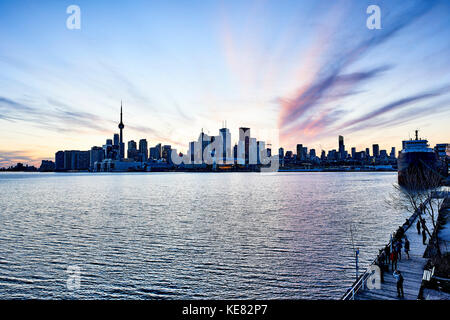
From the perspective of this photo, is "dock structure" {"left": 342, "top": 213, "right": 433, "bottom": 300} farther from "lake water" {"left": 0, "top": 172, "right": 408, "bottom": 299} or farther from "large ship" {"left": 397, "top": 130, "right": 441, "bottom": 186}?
"large ship" {"left": 397, "top": 130, "right": 441, "bottom": 186}

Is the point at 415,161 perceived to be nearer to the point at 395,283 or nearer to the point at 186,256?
the point at 395,283

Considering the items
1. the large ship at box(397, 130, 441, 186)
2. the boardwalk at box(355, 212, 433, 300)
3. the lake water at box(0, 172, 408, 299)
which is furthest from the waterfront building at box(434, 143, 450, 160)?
the boardwalk at box(355, 212, 433, 300)

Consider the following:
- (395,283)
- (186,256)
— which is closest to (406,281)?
(395,283)

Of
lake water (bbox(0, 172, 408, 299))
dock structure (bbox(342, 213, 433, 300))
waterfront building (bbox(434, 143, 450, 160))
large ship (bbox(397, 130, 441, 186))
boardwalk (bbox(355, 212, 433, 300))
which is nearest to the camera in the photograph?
dock structure (bbox(342, 213, 433, 300))

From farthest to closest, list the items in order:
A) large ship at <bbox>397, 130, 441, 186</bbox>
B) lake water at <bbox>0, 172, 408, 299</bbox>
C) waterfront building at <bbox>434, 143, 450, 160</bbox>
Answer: waterfront building at <bbox>434, 143, 450, 160</bbox> < large ship at <bbox>397, 130, 441, 186</bbox> < lake water at <bbox>0, 172, 408, 299</bbox>

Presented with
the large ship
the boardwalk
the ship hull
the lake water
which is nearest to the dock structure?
the boardwalk

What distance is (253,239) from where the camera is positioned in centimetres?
3353

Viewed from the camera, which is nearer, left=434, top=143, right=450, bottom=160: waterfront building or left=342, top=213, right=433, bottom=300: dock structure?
left=342, top=213, right=433, bottom=300: dock structure

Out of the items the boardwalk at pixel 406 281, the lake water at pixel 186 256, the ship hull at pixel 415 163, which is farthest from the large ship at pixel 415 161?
the boardwalk at pixel 406 281

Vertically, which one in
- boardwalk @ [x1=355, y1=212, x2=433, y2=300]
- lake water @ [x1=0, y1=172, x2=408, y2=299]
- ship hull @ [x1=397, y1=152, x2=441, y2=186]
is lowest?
lake water @ [x1=0, y1=172, x2=408, y2=299]

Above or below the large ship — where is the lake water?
below

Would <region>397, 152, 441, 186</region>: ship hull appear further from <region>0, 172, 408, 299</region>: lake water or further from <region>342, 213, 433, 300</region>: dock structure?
<region>342, 213, 433, 300</region>: dock structure

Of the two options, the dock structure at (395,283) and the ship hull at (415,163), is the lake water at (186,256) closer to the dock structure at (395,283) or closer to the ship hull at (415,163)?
the dock structure at (395,283)
